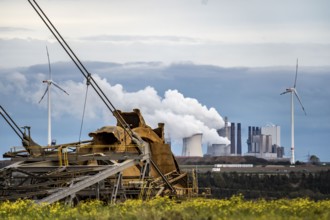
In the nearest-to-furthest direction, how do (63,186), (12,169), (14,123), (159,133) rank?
(63,186)
(12,169)
(14,123)
(159,133)

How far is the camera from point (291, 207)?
156ft

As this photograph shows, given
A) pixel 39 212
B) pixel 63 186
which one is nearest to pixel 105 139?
pixel 63 186

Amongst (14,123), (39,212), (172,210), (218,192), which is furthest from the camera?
(218,192)

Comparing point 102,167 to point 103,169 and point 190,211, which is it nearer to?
point 103,169

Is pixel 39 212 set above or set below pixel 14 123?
below

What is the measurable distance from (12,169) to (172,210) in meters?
23.6

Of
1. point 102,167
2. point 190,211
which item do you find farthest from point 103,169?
point 190,211

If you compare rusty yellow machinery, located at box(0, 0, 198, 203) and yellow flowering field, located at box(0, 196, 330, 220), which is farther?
rusty yellow machinery, located at box(0, 0, 198, 203)

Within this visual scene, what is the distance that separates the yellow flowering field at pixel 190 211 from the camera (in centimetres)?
4403

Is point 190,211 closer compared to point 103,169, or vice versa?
point 190,211

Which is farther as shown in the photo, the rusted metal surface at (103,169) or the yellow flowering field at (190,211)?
the rusted metal surface at (103,169)

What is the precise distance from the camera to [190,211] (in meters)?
46.0

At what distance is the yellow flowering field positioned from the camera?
144 feet

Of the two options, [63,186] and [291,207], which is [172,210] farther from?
[63,186]
